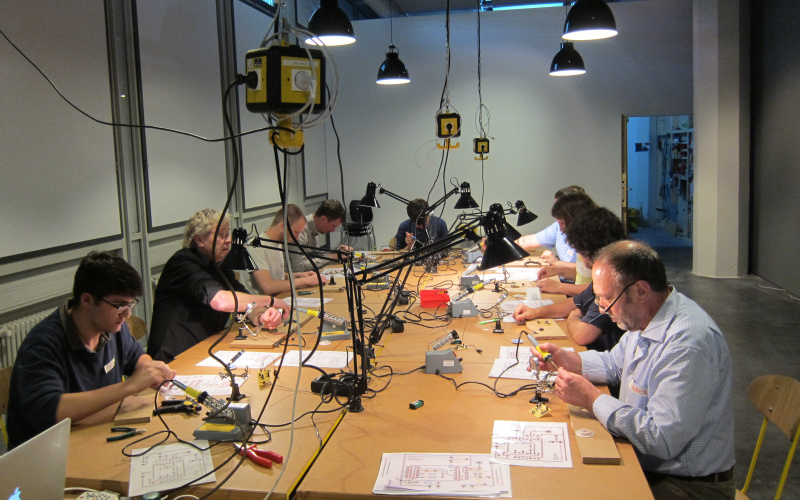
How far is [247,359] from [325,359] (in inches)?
13.3

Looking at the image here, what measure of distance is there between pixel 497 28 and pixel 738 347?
5122 mm

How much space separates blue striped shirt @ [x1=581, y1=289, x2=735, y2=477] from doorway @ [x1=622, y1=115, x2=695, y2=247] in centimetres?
847

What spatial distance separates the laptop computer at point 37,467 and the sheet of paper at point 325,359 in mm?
1211

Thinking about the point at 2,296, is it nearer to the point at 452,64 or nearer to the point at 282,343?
the point at 282,343

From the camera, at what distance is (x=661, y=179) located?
38.8 feet

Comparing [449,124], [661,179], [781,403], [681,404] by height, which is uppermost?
[449,124]

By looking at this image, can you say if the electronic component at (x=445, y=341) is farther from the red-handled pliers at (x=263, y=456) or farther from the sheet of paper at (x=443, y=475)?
the red-handled pliers at (x=263, y=456)

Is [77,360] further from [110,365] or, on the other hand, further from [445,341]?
[445,341]

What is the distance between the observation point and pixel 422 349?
2.83 m

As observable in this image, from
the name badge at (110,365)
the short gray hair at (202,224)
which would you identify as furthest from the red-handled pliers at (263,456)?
the short gray hair at (202,224)

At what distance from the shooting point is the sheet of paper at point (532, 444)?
5.58ft

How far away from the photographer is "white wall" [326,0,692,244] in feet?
26.2

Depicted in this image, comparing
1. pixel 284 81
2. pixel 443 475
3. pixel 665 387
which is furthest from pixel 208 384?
pixel 665 387

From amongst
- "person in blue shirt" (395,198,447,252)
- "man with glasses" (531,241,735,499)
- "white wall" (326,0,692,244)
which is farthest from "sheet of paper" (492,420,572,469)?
"white wall" (326,0,692,244)
